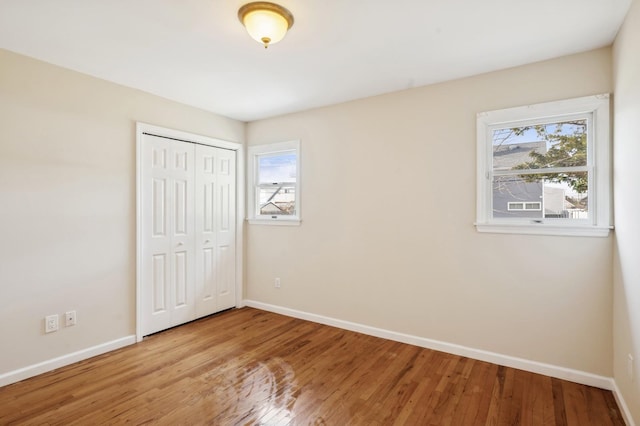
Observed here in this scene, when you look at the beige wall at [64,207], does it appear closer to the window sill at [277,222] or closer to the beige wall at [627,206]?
the window sill at [277,222]

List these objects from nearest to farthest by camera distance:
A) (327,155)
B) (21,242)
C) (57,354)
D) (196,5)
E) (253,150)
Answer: (196,5)
(21,242)
(57,354)
(327,155)
(253,150)

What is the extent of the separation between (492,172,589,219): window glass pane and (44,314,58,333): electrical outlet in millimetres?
3852

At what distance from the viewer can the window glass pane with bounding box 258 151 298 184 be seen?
414 centimetres

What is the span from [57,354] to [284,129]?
318 cm

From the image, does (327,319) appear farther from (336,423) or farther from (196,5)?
(196,5)

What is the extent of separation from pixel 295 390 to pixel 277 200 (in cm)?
244

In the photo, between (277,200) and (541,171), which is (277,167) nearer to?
(277,200)

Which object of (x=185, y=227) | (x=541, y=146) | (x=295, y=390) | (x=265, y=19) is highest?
(x=265, y=19)

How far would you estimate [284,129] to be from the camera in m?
4.14

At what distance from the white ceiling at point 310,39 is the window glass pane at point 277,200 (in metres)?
1.38

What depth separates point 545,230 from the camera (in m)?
2.59

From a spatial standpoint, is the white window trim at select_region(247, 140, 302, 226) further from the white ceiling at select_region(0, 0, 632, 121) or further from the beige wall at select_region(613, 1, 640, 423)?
the beige wall at select_region(613, 1, 640, 423)

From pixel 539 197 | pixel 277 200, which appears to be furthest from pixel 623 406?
pixel 277 200

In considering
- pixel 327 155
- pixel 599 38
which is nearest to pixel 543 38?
pixel 599 38
